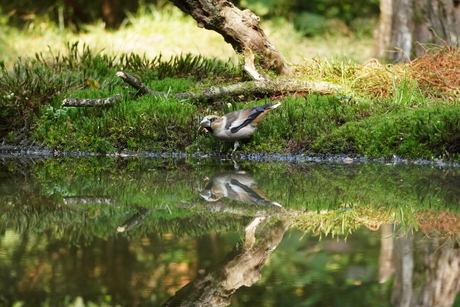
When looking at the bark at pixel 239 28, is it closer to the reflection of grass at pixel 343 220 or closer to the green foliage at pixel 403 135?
the green foliage at pixel 403 135

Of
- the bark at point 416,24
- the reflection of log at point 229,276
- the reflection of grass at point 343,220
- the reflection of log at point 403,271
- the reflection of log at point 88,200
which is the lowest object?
the reflection of log at point 88,200

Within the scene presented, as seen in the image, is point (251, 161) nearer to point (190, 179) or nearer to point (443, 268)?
point (190, 179)

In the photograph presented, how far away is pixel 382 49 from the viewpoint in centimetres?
1102

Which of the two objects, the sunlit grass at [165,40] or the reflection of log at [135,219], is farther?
the sunlit grass at [165,40]

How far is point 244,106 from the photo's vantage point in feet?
26.4

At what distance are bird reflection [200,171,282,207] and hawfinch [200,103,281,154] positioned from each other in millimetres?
969

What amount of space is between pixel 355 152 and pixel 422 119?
82 cm

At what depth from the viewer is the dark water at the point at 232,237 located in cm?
290

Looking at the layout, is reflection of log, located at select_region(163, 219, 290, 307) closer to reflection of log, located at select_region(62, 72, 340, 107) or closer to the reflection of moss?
the reflection of moss

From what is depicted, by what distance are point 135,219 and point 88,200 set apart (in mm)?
813

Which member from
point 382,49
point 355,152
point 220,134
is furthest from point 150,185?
point 382,49

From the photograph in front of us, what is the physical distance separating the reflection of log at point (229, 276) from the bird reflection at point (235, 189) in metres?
1.04

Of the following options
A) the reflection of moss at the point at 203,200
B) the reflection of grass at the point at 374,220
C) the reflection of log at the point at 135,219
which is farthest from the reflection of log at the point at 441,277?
the reflection of log at the point at 135,219

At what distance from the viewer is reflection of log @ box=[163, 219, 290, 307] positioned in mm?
2879
